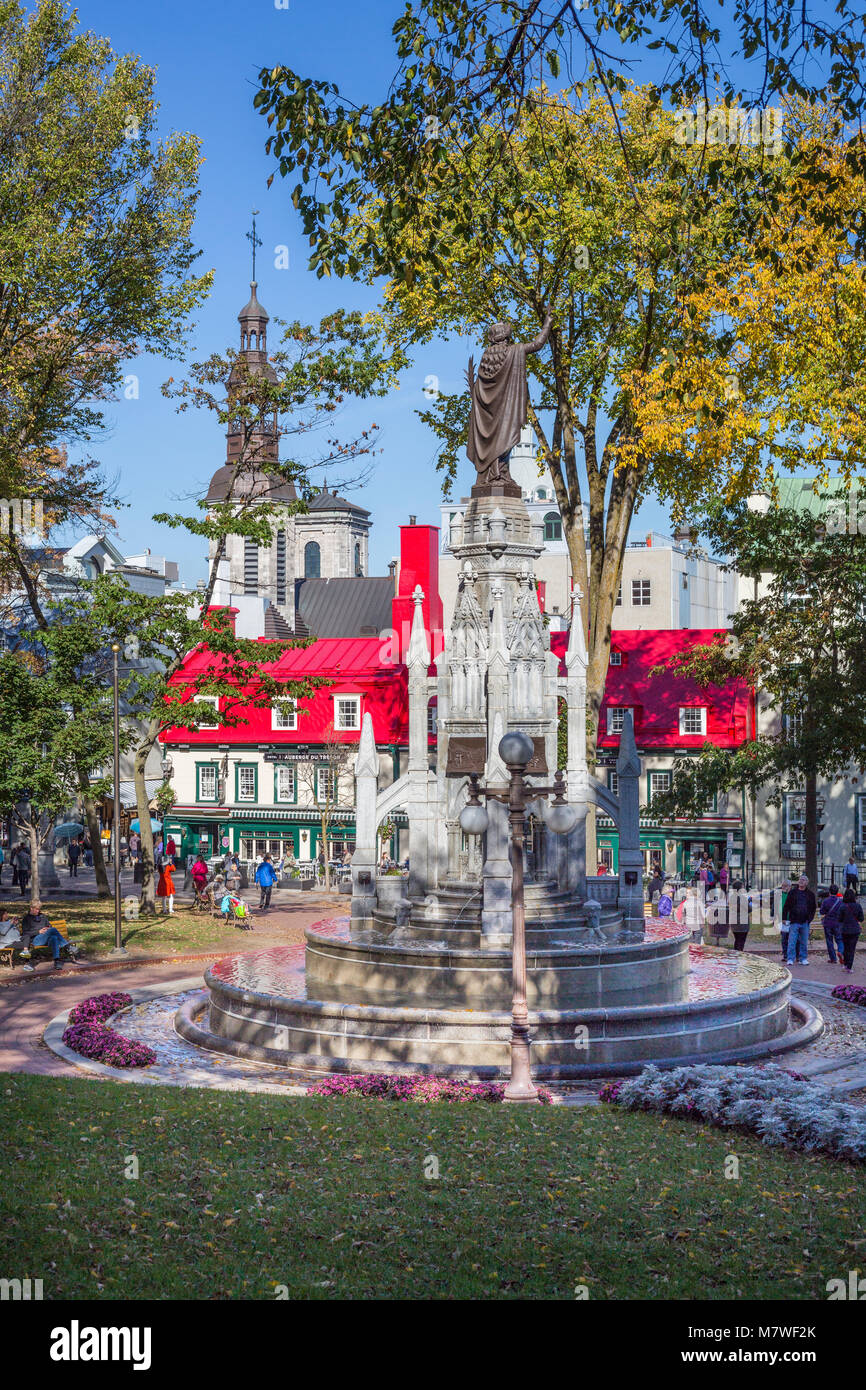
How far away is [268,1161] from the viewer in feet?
33.3

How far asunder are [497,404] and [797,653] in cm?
1524

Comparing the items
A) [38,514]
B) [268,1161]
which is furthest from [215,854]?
[268,1161]

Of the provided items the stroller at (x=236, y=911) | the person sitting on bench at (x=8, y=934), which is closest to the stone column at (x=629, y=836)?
the person sitting on bench at (x=8, y=934)

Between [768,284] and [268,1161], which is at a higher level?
[768,284]

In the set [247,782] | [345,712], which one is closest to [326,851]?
[345,712]

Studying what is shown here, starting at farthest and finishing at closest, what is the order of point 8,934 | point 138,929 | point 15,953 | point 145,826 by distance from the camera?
1. point 145,826
2. point 138,929
3. point 8,934
4. point 15,953

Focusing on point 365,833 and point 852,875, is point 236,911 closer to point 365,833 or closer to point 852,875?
point 365,833

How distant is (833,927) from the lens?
25000mm

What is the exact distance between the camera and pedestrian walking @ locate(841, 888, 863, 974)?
24.4 meters

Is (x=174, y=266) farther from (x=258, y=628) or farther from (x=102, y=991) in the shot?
(x=258, y=628)

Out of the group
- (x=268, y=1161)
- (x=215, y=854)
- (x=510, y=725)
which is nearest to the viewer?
(x=268, y=1161)

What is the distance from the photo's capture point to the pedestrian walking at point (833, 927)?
24938 millimetres

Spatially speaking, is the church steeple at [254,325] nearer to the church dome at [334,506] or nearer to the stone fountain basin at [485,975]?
the church dome at [334,506]

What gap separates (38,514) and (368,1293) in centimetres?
2587
